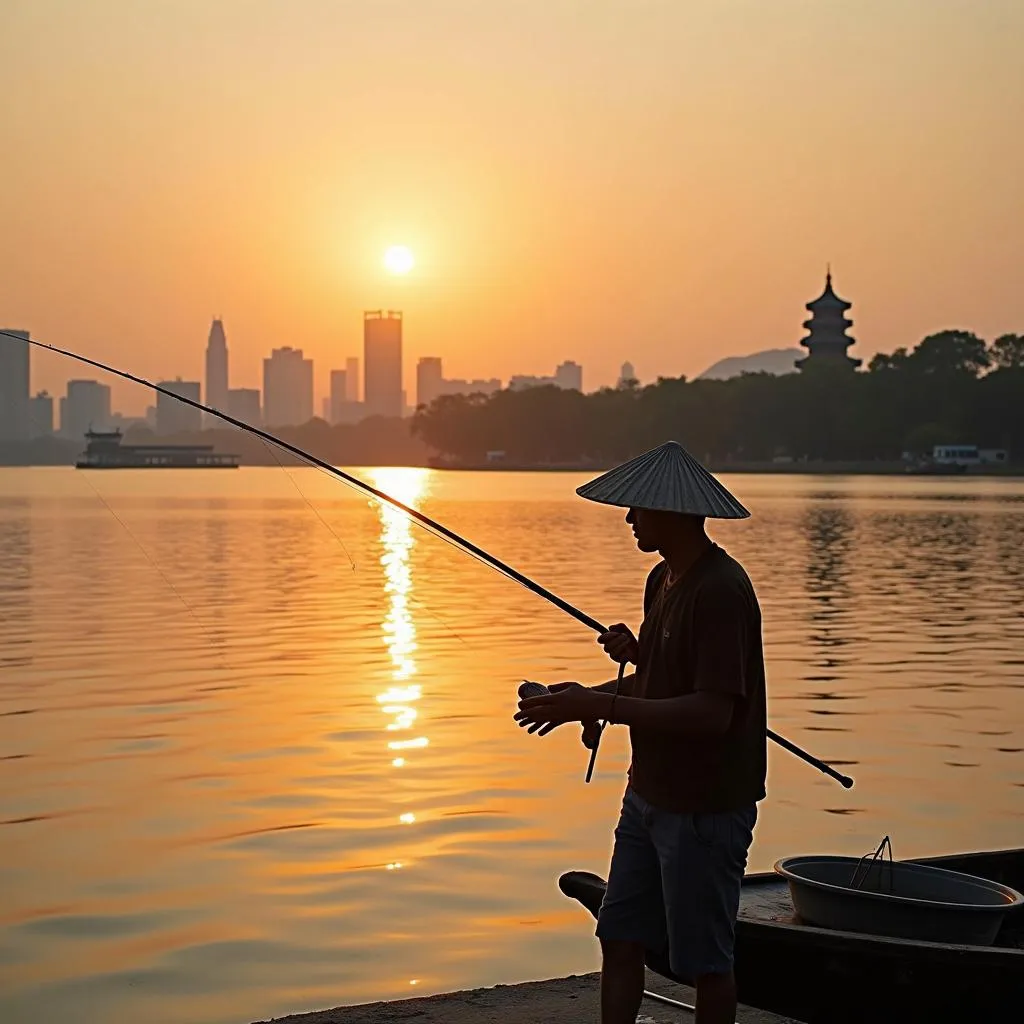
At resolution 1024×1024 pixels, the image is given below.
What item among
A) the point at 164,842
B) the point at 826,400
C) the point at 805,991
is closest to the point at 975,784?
the point at 164,842

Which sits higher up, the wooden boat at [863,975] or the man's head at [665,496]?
the man's head at [665,496]

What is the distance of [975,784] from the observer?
11.0m

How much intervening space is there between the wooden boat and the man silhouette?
1.08 feet

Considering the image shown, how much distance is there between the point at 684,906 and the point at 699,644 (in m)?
0.67

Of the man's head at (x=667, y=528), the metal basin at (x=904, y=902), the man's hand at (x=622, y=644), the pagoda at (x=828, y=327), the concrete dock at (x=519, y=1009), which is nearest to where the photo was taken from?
the man's head at (x=667, y=528)

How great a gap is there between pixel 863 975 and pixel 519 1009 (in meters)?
1.22

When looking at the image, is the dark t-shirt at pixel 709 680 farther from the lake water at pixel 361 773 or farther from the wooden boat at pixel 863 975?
the lake water at pixel 361 773

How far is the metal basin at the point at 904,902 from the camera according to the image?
5.12m

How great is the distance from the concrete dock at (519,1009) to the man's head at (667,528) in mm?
1691

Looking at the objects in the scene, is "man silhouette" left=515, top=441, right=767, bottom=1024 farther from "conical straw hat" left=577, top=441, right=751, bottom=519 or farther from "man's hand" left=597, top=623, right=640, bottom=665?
"man's hand" left=597, top=623, right=640, bottom=665

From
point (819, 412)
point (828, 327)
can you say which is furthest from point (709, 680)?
point (828, 327)

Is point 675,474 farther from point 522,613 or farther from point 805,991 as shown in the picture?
point 522,613

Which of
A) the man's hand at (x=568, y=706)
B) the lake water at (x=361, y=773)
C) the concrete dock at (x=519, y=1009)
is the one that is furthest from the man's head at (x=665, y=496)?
the lake water at (x=361, y=773)

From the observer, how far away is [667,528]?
4.48m
